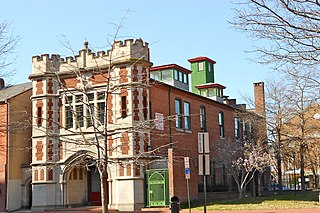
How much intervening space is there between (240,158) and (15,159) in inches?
Answer: 674

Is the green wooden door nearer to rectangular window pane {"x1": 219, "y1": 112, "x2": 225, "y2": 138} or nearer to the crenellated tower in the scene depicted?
the crenellated tower

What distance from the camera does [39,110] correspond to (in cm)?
3447

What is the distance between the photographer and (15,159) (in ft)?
118

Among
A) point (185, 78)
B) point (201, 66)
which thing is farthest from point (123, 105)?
point (201, 66)

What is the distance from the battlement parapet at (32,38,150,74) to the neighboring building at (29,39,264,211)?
0.06 ft

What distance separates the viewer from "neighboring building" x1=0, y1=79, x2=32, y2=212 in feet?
115

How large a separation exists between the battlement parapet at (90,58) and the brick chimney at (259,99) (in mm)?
17478

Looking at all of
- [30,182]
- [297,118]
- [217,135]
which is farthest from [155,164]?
[297,118]

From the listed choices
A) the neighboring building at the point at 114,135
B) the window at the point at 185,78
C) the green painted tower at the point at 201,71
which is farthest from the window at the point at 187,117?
the green painted tower at the point at 201,71

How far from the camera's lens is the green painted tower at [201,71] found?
170 feet

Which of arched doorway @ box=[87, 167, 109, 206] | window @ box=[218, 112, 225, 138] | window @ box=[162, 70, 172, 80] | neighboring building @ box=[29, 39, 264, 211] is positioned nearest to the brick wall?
neighboring building @ box=[29, 39, 264, 211]

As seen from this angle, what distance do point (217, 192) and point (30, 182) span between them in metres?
14.9

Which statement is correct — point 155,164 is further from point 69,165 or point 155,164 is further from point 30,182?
point 30,182

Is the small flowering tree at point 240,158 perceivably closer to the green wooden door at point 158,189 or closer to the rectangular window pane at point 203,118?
the rectangular window pane at point 203,118
